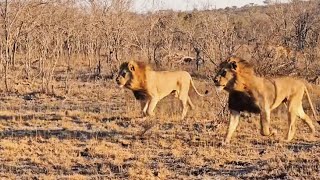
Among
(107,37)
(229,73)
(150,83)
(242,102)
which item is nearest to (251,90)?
(242,102)

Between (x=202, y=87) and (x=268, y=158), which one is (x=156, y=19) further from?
(x=268, y=158)

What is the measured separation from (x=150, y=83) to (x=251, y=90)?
131 inches

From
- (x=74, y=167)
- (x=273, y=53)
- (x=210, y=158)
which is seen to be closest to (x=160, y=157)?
(x=210, y=158)

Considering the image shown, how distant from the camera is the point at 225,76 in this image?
9.94 metres

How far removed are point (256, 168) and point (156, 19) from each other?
23.0 m

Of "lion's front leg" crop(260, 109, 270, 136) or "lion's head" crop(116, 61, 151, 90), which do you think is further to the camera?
"lion's head" crop(116, 61, 151, 90)

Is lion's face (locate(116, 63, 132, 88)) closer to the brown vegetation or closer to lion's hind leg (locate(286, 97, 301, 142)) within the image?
the brown vegetation

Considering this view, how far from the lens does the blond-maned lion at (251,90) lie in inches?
392

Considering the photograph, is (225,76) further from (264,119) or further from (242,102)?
(264,119)

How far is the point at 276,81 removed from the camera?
1080 centimetres

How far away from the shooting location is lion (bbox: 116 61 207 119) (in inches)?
484

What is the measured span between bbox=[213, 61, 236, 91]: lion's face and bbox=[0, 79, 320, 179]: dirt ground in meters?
1.17

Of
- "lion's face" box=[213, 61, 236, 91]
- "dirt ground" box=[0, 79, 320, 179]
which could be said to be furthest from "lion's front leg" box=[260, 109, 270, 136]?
"lion's face" box=[213, 61, 236, 91]

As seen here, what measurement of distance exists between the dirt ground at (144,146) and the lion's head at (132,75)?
910 mm
